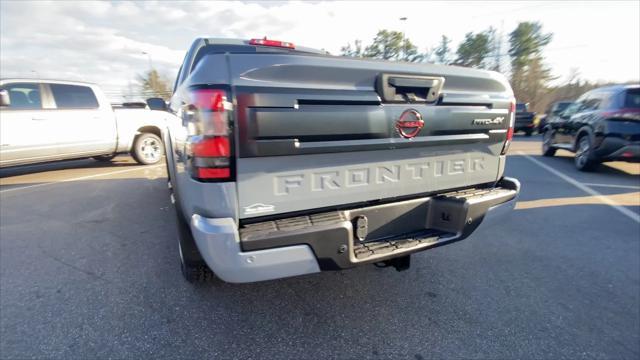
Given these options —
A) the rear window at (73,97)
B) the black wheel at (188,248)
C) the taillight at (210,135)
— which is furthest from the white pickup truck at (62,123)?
the taillight at (210,135)

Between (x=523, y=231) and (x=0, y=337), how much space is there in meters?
4.91

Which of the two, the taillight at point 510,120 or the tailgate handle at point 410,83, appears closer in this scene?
the tailgate handle at point 410,83

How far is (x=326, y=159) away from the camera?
5.68 feet

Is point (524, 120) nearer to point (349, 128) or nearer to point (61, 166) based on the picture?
point (349, 128)

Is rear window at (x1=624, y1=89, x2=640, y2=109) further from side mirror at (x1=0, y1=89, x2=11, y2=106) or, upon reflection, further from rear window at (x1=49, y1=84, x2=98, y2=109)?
side mirror at (x1=0, y1=89, x2=11, y2=106)

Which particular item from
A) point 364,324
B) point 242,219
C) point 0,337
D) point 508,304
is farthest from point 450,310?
point 0,337

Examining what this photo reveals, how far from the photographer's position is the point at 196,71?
60.8 inches

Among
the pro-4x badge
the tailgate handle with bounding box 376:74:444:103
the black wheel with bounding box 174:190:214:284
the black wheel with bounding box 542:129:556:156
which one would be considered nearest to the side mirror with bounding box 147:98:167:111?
the black wheel with bounding box 174:190:214:284

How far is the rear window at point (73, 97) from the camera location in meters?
6.39

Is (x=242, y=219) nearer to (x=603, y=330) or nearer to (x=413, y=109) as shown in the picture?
(x=413, y=109)

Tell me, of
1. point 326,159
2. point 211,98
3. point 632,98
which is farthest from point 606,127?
point 211,98

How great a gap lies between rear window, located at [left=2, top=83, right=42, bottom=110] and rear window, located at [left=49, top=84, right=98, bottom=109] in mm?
275

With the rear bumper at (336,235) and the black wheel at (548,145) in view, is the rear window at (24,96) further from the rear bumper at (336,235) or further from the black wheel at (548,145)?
the black wheel at (548,145)

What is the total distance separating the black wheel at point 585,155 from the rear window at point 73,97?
10906mm
